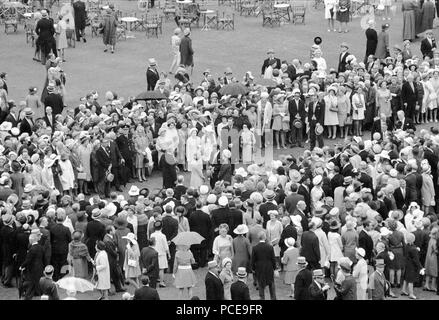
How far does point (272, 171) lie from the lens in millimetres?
30203

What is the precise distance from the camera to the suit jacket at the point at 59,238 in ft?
85.2

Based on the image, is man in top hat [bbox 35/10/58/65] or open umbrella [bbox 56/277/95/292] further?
man in top hat [bbox 35/10/58/65]

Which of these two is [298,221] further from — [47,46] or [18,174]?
[47,46]

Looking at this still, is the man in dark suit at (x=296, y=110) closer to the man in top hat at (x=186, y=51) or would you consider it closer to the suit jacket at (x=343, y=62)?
the suit jacket at (x=343, y=62)

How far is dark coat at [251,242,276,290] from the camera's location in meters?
25.3

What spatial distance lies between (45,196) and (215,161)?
18.9 ft

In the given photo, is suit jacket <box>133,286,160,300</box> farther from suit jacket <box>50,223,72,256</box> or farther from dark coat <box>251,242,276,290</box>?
suit jacket <box>50,223,72,256</box>

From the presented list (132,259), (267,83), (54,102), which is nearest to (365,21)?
(267,83)

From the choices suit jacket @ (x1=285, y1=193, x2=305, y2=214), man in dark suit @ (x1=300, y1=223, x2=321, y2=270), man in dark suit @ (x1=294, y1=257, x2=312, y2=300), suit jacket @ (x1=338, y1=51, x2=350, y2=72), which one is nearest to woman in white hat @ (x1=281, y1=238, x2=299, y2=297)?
man in dark suit @ (x1=300, y1=223, x2=321, y2=270)

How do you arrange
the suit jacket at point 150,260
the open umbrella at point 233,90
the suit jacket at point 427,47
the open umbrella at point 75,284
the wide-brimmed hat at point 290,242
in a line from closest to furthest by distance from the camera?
the open umbrella at point 75,284, the suit jacket at point 150,260, the wide-brimmed hat at point 290,242, the open umbrella at point 233,90, the suit jacket at point 427,47

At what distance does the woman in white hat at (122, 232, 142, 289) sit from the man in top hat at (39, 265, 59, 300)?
228cm

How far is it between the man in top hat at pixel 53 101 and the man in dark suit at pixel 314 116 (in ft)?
22.8

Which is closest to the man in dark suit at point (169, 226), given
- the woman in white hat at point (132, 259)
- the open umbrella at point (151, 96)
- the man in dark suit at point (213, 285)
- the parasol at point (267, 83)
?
the woman in white hat at point (132, 259)

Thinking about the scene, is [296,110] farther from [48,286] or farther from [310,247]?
[48,286]
